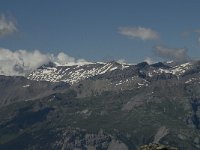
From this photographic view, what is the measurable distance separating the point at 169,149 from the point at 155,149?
11.2ft

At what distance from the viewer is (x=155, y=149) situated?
12219 cm

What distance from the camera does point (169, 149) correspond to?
12269 cm
